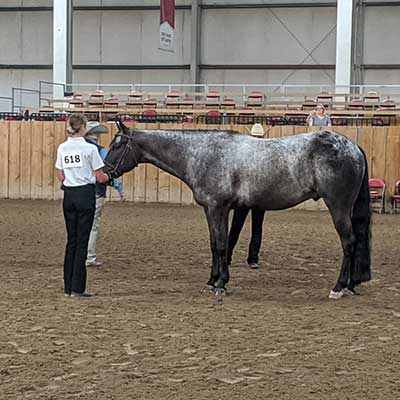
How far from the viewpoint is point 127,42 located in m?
38.1

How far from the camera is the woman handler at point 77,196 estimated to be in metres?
9.03

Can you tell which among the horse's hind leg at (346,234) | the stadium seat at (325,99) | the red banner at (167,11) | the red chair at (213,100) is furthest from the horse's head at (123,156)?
the red banner at (167,11)

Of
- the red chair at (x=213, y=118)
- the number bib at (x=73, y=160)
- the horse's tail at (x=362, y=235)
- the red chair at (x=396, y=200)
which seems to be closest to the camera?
the number bib at (x=73, y=160)

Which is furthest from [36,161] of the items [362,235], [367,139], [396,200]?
[362,235]

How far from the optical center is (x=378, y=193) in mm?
20203

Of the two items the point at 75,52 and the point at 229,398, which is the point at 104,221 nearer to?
the point at 229,398

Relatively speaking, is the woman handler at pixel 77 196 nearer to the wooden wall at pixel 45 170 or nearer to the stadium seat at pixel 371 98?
the wooden wall at pixel 45 170

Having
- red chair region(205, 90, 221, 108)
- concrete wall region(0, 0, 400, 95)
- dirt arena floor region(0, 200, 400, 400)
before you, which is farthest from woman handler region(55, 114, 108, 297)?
concrete wall region(0, 0, 400, 95)

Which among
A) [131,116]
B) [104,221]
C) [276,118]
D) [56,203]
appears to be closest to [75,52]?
[131,116]

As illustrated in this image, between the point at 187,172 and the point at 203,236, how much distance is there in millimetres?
4852

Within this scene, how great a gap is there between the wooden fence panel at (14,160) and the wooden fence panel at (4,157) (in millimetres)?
87

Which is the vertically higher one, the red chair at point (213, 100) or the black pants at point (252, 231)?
Answer: the red chair at point (213, 100)

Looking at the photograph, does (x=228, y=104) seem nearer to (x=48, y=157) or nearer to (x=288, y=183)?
(x=48, y=157)

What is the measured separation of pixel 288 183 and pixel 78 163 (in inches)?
86.8
